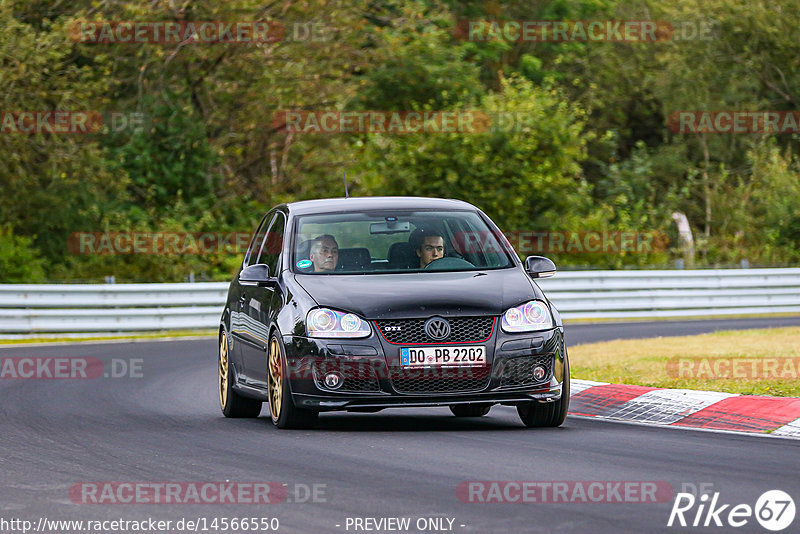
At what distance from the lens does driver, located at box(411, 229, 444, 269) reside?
11.0 metres

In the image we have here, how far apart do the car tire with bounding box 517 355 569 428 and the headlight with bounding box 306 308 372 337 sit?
134 cm

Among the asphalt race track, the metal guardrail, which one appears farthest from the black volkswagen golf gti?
the metal guardrail

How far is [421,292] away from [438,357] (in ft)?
1.63

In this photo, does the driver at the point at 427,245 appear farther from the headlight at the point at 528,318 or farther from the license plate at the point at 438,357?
the license plate at the point at 438,357

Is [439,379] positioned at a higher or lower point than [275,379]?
higher

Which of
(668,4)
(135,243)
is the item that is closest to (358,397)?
(135,243)

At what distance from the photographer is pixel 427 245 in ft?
36.3

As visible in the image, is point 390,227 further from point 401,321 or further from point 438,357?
point 438,357

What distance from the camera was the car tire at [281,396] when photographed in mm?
10281

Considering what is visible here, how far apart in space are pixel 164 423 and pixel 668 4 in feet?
127

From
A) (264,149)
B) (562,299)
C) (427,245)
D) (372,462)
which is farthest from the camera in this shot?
(264,149)

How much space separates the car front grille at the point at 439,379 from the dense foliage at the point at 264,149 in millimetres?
19352

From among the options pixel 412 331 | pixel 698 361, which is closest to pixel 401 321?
pixel 412 331

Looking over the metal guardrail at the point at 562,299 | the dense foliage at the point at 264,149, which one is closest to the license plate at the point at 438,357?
the metal guardrail at the point at 562,299
